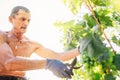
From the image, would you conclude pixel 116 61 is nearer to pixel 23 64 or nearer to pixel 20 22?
pixel 23 64

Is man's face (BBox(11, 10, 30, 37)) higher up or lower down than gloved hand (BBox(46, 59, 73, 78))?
higher up

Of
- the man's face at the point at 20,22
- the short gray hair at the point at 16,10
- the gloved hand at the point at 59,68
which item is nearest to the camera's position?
the gloved hand at the point at 59,68

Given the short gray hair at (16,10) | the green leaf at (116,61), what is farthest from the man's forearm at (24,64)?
the short gray hair at (16,10)

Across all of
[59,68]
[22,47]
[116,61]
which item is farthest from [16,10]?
[116,61]

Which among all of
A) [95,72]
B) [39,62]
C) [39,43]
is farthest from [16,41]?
A: [95,72]

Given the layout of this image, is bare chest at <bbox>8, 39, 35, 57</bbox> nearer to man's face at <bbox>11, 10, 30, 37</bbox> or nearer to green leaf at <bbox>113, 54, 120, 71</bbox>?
man's face at <bbox>11, 10, 30, 37</bbox>

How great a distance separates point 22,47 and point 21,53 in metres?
0.11

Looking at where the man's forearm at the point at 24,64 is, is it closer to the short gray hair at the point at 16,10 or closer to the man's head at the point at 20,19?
the man's head at the point at 20,19

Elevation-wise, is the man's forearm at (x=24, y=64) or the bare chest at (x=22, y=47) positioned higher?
the man's forearm at (x=24, y=64)

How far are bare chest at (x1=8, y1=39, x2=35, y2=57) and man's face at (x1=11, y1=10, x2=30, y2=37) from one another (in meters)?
0.16

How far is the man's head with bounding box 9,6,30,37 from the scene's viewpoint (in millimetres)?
4464

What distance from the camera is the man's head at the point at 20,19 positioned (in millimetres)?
4464

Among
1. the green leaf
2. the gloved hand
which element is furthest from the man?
the green leaf

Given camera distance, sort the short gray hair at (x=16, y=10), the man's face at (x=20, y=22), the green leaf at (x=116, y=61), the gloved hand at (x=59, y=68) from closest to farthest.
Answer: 1. the green leaf at (x=116, y=61)
2. the gloved hand at (x=59, y=68)
3. the man's face at (x=20, y=22)
4. the short gray hair at (x=16, y=10)
